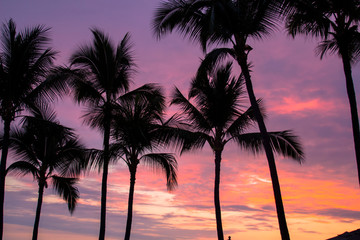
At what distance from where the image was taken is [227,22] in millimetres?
14625

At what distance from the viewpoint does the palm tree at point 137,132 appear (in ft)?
63.0

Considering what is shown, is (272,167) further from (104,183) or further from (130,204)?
(130,204)

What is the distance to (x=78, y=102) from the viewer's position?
63.6 ft

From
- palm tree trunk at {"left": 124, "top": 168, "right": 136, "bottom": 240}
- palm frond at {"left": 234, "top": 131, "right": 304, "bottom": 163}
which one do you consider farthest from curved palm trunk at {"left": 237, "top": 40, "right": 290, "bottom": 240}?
palm tree trunk at {"left": 124, "top": 168, "right": 136, "bottom": 240}

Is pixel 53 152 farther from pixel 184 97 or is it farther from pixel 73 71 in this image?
pixel 184 97

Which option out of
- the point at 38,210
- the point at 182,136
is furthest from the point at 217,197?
the point at 38,210

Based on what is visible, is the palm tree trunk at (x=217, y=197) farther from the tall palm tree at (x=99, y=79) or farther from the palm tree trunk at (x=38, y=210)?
the palm tree trunk at (x=38, y=210)

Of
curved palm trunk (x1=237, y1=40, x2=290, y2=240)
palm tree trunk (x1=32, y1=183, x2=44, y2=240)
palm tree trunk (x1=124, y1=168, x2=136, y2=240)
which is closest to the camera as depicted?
curved palm trunk (x1=237, y1=40, x2=290, y2=240)

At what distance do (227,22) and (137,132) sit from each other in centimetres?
735

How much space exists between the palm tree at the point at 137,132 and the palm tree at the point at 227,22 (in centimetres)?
524

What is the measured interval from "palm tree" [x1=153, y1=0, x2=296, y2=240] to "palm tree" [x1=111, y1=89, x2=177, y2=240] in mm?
5242

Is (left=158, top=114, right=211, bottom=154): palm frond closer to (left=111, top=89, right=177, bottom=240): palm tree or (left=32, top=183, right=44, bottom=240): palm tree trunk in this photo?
(left=111, top=89, right=177, bottom=240): palm tree

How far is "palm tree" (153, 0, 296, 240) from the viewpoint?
47.4 feet

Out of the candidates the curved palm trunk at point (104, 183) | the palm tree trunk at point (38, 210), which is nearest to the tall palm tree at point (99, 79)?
the curved palm trunk at point (104, 183)
